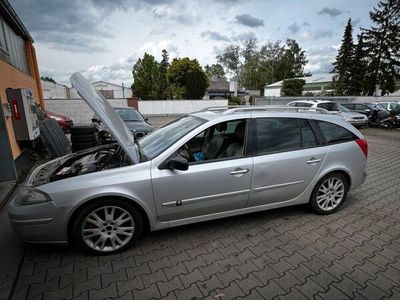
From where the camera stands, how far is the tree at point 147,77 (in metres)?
32.4

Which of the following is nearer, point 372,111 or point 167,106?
point 372,111

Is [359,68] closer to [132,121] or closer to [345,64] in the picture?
[345,64]

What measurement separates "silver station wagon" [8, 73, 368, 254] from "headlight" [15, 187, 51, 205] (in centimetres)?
1

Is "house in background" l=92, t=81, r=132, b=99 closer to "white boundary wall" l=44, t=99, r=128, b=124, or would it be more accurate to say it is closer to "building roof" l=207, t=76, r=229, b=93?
"building roof" l=207, t=76, r=229, b=93

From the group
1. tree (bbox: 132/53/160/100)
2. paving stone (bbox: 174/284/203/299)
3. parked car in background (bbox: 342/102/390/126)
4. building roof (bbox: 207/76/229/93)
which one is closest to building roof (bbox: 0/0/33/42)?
paving stone (bbox: 174/284/203/299)

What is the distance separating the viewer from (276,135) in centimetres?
328

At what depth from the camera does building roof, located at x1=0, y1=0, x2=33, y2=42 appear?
6.32 metres

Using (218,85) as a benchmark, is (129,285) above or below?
below

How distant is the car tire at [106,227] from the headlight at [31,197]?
1.22 feet

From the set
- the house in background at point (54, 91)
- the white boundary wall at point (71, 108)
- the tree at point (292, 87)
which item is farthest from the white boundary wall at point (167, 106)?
the tree at point (292, 87)

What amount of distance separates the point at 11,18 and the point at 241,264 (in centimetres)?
896

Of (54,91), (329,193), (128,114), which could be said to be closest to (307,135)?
(329,193)

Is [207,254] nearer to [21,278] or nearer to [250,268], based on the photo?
[250,268]

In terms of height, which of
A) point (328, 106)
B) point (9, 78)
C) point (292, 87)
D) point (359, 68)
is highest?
point (359, 68)
